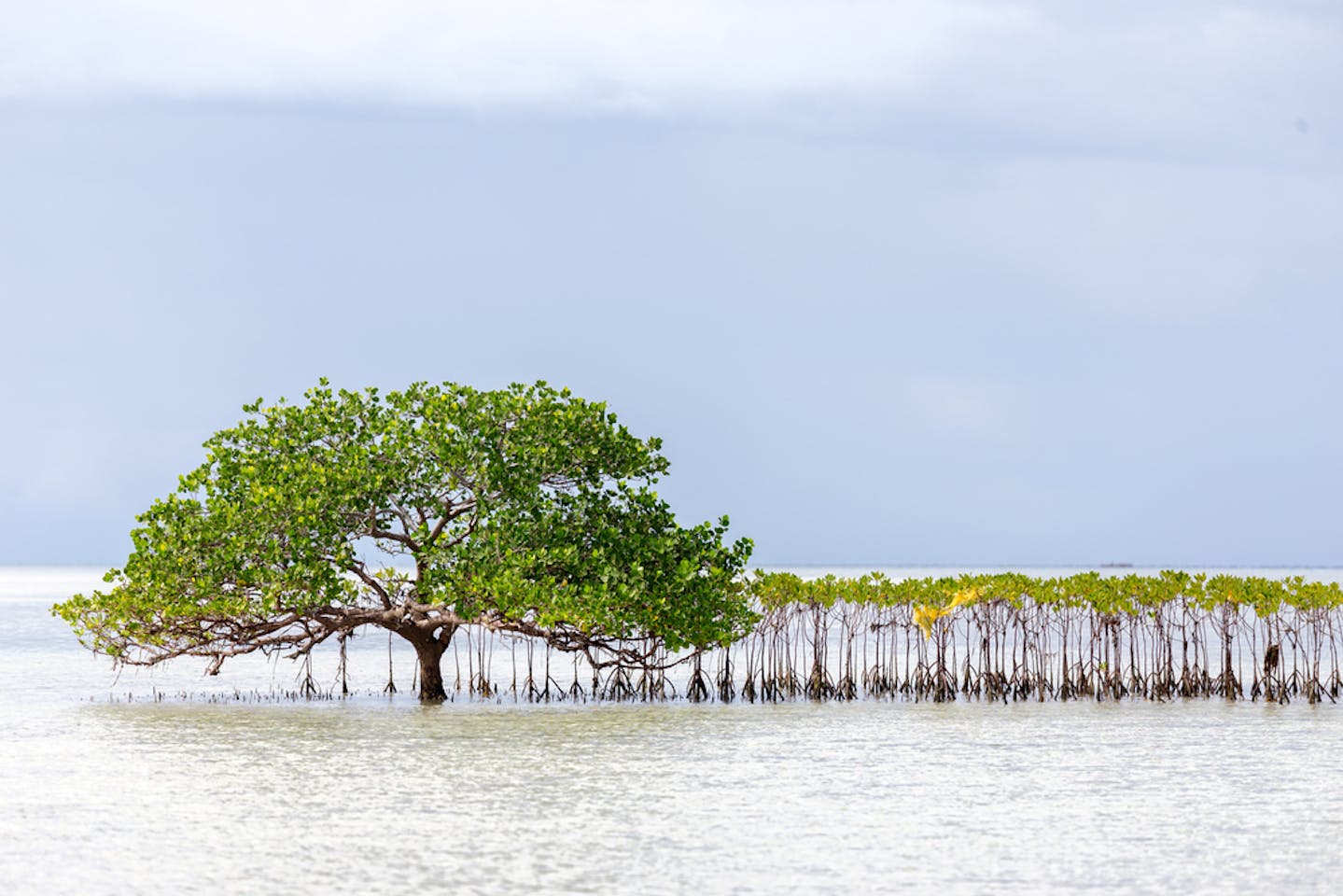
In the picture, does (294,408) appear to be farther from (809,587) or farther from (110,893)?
(110,893)

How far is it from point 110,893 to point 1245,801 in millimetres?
9304

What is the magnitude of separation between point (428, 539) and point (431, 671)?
95.8 inches

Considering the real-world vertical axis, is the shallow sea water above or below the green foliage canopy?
below

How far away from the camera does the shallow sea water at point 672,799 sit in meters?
10.5

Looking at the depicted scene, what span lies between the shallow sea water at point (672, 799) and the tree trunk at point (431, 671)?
87cm

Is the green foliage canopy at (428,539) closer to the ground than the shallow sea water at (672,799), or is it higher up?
higher up

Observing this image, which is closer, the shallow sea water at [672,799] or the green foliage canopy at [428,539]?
the shallow sea water at [672,799]

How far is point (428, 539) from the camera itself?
2100 cm

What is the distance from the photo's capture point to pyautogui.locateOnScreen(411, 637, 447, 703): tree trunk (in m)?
22.2

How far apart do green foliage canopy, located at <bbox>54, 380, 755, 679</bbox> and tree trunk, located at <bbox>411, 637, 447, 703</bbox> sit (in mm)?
670

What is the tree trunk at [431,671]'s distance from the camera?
22.2 metres

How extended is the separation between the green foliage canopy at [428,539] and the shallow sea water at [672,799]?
1297 mm

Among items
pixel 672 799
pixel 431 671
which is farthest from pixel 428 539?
pixel 672 799

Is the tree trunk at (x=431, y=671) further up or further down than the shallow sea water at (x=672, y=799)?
further up
